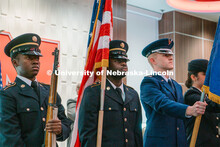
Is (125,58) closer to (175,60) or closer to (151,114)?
(151,114)

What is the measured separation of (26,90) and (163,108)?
3.56 feet

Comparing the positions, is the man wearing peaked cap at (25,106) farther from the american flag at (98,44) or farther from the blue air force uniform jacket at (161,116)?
the blue air force uniform jacket at (161,116)

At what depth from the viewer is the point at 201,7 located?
8.24 metres

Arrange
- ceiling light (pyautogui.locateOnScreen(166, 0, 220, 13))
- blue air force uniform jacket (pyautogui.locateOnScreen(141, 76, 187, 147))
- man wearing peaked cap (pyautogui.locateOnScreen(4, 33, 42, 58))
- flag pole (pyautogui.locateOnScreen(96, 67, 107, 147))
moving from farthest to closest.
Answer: ceiling light (pyautogui.locateOnScreen(166, 0, 220, 13)), blue air force uniform jacket (pyautogui.locateOnScreen(141, 76, 187, 147)), man wearing peaked cap (pyautogui.locateOnScreen(4, 33, 42, 58)), flag pole (pyautogui.locateOnScreen(96, 67, 107, 147))

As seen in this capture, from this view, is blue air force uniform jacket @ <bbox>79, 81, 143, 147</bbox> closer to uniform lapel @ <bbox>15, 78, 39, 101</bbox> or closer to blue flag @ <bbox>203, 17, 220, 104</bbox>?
uniform lapel @ <bbox>15, 78, 39, 101</bbox>

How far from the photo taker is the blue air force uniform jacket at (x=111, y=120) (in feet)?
8.10

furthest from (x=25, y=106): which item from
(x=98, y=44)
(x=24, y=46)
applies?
(x=98, y=44)

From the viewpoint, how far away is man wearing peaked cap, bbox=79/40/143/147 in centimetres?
248

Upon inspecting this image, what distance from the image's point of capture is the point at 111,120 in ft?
8.40

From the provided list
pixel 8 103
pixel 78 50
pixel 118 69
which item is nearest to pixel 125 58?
pixel 118 69

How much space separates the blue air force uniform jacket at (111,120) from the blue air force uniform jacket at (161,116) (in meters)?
0.17

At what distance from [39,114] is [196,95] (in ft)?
5.08

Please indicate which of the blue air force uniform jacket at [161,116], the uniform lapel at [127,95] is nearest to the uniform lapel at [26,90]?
the uniform lapel at [127,95]

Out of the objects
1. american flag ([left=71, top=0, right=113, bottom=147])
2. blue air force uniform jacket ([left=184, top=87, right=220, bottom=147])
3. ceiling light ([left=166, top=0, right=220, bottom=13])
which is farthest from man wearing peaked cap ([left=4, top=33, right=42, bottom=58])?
ceiling light ([left=166, top=0, right=220, bottom=13])
